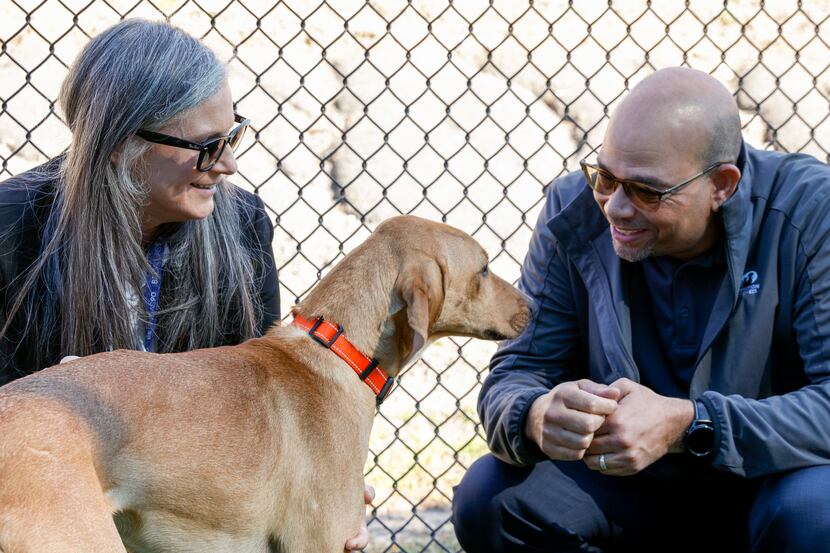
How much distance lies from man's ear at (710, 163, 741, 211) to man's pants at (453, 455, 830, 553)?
2.80 feet

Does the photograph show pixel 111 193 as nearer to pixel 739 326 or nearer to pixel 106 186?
pixel 106 186

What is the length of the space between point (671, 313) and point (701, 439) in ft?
1.70

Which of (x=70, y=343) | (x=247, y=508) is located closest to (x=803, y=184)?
(x=247, y=508)

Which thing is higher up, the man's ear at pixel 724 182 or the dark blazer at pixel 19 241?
the man's ear at pixel 724 182

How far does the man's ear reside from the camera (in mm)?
3385

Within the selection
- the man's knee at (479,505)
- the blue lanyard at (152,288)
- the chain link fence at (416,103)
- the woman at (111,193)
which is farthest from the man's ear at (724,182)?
the chain link fence at (416,103)

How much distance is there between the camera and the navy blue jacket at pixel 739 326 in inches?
123

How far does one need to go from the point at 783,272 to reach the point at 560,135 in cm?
452

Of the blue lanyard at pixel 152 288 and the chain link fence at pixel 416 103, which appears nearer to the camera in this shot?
the blue lanyard at pixel 152 288

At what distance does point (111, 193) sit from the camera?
3.25m

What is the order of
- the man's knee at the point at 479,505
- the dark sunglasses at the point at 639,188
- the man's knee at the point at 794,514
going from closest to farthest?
the man's knee at the point at 794,514 < the dark sunglasses at the point at 639,188 < the man's knee at the point at 479,505

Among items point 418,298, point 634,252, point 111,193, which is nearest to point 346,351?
point 418,298

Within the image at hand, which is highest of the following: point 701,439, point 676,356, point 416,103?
point 416,103

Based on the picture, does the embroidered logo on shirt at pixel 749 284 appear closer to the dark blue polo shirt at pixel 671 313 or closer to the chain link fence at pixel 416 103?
→ the dark blue polo shirt at pixel 671 313
